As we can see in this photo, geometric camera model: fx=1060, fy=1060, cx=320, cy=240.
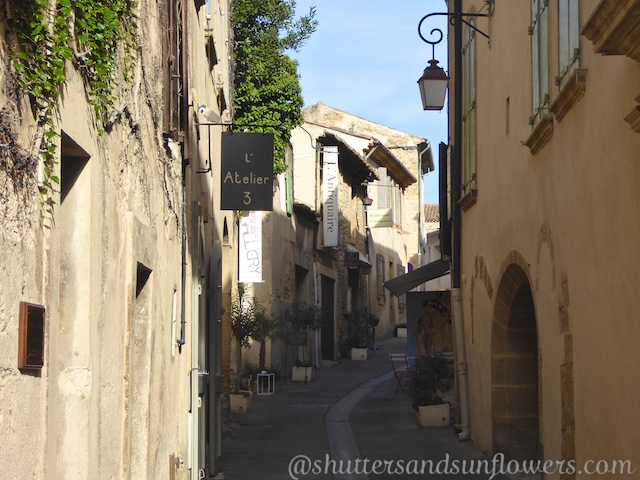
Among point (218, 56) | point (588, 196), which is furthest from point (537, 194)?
point (218, 56)

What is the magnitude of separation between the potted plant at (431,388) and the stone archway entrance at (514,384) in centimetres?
285

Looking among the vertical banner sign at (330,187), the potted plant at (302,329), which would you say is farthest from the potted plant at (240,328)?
the vertical banner sign at (330,187)

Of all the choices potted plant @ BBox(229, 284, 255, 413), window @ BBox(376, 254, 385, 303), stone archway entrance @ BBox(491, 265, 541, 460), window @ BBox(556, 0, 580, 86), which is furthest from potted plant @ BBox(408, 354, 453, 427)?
window @ BBox(376, 254, 385, 303)

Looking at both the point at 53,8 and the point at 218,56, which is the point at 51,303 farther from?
the point at 218,56

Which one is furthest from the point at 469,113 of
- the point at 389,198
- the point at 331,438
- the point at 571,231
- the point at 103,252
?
the point at 389,198

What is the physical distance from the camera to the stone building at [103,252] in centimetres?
414

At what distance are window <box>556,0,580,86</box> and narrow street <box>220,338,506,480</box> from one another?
15.2ft

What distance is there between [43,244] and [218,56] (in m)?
9.86

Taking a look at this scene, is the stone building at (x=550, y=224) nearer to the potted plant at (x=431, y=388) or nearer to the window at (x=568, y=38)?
the window at (x=568, y=38)

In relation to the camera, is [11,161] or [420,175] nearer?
[11,161]

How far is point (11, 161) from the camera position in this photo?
13.3ft

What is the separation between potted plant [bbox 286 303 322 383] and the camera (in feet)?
75.3

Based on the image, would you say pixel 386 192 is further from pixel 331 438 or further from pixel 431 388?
pixel 331 438

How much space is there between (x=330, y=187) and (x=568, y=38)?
63.1ft
